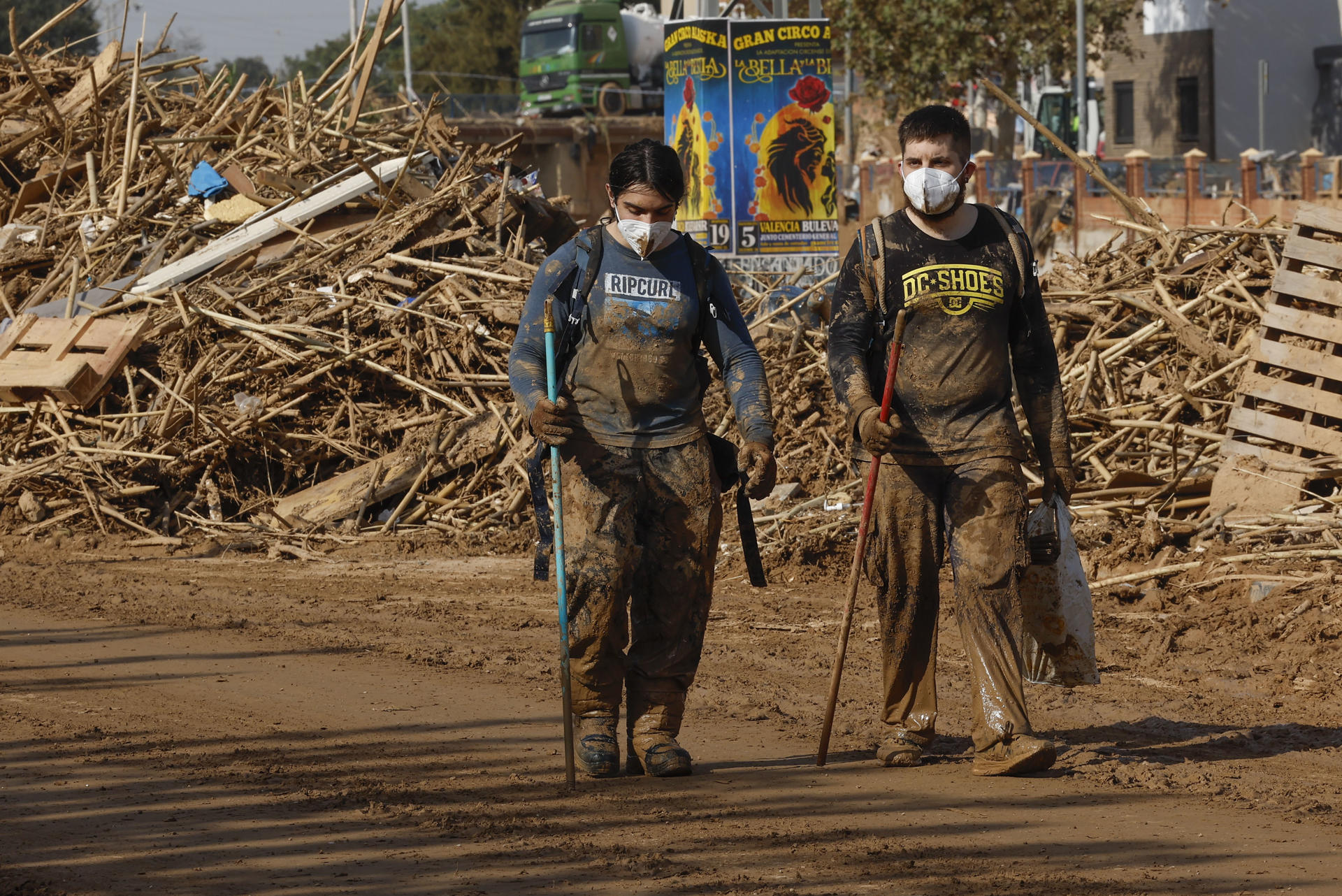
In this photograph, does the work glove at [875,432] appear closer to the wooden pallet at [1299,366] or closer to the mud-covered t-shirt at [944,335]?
the mud-covered t-shirt at [944,335]

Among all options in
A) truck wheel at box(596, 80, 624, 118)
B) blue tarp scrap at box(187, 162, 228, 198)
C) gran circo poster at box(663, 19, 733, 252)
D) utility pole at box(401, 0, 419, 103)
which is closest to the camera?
blue tarp scrap at box(187, 162, 228, 198)

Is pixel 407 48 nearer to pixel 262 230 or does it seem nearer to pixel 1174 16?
pixel 1174 16

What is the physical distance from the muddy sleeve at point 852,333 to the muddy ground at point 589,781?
1.30 metres

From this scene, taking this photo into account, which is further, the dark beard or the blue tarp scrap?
the blue tarp scrap

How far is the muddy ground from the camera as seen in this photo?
4172 millimetres


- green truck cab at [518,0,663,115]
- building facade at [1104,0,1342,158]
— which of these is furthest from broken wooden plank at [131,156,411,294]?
building facade at [1104,0,1342,158]

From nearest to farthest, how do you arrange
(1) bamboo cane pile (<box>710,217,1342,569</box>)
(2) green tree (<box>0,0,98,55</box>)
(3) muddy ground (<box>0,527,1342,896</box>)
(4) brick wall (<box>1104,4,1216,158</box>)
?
(3) muddy ground (<box>0,527,1342,896</box>)
(1) bamboo cane pile (<box>710,217,1342,569</box>)
(4) brick wall (<box>1104,4,1216,158</box>)
(2) green tree (<box>0,0,98,55</box>)

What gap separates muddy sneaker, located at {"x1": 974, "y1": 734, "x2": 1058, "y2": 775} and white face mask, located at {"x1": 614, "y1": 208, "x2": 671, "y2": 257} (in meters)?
1.97

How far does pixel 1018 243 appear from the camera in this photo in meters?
5.02

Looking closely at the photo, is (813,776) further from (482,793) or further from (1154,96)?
(1154,96)

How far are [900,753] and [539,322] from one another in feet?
6.20

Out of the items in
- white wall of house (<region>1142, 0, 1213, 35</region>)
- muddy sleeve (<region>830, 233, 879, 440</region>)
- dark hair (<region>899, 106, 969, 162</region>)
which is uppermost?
white wall of house (<region>1142, 0, 1213, 35</region>)

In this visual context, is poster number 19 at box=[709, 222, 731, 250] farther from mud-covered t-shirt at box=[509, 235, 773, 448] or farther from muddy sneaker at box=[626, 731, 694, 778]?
muddy sneaker at box=[626, 731, 694, 778]

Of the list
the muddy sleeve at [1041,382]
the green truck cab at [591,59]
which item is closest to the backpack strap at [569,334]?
the muddy sleeve at [1041,382]
